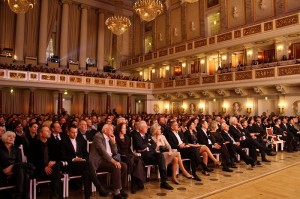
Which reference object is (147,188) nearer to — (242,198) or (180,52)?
(242,198)

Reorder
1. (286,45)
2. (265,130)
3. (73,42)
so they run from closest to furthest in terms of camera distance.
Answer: (265,130) < (286,45) < (73,42)

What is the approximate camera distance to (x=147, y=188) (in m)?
4.67

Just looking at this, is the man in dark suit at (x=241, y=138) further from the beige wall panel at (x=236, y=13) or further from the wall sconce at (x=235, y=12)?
the wall sconce at (x=235, y=12)

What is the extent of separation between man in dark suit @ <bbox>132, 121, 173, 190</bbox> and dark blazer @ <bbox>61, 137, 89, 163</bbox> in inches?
40.4

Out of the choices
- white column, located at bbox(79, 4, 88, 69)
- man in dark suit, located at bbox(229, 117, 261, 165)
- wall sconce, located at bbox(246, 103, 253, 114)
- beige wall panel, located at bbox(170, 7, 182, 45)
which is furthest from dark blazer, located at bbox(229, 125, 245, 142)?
white column, located at bbox(79, 4, 88, 69)

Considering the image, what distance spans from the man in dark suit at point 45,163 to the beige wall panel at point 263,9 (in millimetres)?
16663

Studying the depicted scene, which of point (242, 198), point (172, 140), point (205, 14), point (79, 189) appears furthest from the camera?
point (205, 14)

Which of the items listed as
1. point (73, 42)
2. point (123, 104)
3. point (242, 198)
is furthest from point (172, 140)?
point (73, 42)

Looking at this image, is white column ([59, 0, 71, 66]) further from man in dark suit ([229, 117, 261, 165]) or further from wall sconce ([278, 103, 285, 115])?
man in dark suit ([229, 117, 261, 165])

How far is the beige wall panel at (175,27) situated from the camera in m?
22.7

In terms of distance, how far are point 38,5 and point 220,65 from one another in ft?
54.3

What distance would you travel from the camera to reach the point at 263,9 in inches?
655

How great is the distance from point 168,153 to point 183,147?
2.18 feet

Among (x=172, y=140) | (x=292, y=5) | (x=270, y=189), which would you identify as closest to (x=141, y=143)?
(x=172, y=140)
